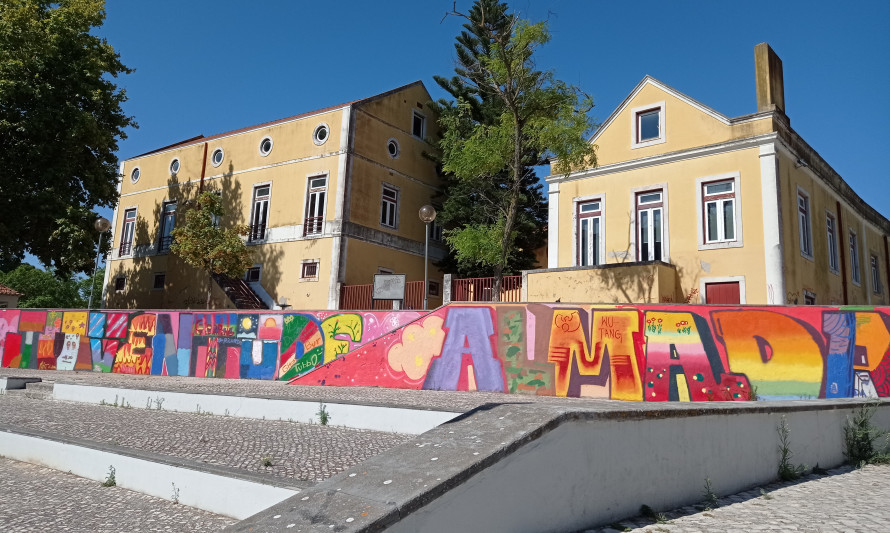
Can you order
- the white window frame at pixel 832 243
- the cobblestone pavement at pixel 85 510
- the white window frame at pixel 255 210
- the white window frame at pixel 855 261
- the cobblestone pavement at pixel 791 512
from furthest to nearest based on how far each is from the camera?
the white window frame at pixel 255 210 → the white window frame at pixel 855 261 → the white window frame at pixel 832 243 → the cobblestone pavement at pixel 791 512 → the cobblestone pavement at pixel 85 510

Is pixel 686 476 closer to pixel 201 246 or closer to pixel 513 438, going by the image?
pixel 513 438

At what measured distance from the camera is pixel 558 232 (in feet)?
60.3

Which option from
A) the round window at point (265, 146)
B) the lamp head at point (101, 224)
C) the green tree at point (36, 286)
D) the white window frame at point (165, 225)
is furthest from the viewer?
the green tree at point (36, 286)

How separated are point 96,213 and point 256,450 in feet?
71.3

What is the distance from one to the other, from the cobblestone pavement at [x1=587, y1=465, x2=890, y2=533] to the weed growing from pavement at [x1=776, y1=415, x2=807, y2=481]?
0.33 ft

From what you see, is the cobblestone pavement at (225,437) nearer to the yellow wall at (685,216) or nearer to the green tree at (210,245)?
the yellow wall at (685,216)

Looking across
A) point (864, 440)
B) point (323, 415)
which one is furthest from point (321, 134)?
point (864, 440)

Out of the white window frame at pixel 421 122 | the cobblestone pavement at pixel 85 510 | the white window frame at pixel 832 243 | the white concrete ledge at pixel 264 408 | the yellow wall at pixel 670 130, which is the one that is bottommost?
the cobblestone pavement at pixel 85 510

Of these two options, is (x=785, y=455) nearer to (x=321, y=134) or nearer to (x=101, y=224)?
(x=321, y=134)

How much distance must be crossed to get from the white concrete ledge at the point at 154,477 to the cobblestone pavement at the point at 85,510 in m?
0.07

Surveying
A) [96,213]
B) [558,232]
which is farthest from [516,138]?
[96,213]

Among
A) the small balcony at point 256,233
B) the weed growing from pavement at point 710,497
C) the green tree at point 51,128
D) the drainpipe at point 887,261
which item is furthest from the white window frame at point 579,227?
the green tree at point 51,128

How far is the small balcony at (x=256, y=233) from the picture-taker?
955 inches

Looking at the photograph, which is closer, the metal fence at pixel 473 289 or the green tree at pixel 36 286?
the metal fence at pixel 473 289
